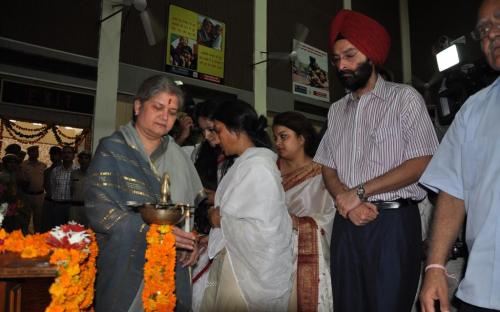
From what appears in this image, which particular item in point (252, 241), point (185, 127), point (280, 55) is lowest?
point (252, 241)

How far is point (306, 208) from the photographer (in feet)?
10.3

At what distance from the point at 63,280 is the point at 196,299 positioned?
1008 millimetres

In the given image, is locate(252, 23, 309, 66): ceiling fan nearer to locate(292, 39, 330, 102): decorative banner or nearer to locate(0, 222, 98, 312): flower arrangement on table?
locate(292, 39, 330, 102): decorative banner

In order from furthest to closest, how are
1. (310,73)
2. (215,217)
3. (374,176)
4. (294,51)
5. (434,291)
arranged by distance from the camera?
(310,73), (294,51), (215,217), (374,176), (434,291)

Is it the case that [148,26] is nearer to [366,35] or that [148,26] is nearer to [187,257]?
[366,35]

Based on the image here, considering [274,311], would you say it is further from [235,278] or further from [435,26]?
[435,26]

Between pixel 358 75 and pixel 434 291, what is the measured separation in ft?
3.83

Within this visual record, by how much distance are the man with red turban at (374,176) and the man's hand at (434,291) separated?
1.61 feet

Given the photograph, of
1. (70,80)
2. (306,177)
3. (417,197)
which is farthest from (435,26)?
(417,197)

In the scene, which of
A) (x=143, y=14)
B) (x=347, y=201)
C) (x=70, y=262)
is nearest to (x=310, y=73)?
(x=143, y=14)

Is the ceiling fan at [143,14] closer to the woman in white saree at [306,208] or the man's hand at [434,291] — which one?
the woman in white saree at [306,208]

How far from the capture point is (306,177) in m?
3.23

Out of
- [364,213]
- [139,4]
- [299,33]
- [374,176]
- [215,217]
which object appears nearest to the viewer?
[364,213]

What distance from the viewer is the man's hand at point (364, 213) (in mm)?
2020
